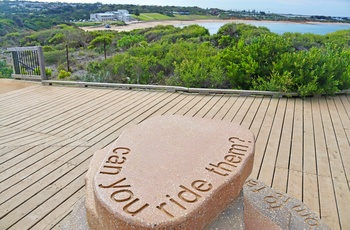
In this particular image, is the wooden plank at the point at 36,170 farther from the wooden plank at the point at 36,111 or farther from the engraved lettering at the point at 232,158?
the engraved lettering at the point at 232,158

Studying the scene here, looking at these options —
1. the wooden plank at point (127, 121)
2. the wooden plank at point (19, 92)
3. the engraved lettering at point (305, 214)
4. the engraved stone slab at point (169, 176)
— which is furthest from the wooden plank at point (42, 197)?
the wooden plank at point (19, 92)

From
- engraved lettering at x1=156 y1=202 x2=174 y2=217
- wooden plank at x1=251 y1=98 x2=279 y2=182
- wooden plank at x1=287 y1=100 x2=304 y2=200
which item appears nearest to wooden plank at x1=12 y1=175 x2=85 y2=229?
engraved lettering at x1=156 y1=202 x2=174 y2=217

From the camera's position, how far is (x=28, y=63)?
291 inches

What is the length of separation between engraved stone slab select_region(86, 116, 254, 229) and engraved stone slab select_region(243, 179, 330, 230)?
34cm

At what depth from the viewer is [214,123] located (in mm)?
2236

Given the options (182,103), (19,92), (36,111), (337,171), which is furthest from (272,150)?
(19,92)

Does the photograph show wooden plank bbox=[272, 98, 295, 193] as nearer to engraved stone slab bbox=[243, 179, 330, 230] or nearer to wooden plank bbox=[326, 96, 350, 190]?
engraved stone slab bbox=[243, 179, 330, 230]

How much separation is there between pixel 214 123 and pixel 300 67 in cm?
441

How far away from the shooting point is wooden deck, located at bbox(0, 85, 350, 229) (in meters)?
2.62

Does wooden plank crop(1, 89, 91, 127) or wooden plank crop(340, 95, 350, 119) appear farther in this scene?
wooden plank crop(340, 95, 350, 119)

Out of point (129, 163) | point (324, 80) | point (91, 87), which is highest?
point (129, 163)

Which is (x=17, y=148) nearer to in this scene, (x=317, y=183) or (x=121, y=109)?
(x=121, y=109)

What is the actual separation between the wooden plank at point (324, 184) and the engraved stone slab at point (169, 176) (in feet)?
3.47

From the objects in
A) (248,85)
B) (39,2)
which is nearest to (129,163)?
(248,85)
